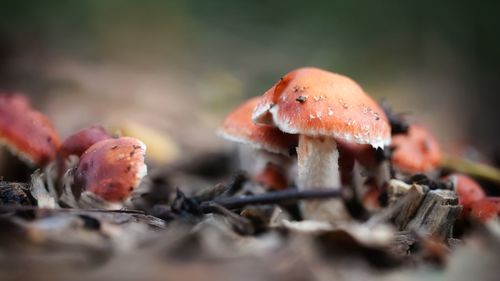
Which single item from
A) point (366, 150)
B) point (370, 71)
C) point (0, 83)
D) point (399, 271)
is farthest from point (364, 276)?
point (370, 71)

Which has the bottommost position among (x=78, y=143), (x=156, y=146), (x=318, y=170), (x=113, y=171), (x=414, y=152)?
(x=113, y=171)

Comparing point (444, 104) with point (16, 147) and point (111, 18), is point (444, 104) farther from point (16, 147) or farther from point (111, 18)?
point (16, 147)

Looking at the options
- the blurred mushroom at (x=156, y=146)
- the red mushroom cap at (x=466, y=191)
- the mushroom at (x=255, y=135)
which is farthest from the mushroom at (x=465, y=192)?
the blurred mushroom at (x=156, y=146)

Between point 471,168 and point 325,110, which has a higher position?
point 471,168

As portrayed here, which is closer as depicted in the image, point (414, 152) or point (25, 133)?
point (25, 133)

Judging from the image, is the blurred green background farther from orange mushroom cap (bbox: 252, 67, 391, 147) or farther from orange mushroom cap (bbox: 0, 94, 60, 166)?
orange mushroom cap (bbox: 252, 67, 391, 147)

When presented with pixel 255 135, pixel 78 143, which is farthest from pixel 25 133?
pixel 255 135

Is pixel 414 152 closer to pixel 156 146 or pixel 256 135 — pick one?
pixel 256 135

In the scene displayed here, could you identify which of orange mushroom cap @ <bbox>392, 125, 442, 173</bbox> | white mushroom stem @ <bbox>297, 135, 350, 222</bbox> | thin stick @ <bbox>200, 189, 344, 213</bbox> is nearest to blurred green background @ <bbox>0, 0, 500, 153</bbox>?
orange mushroom cap @ <bbox>392, 125, 442, 173</bbox>
